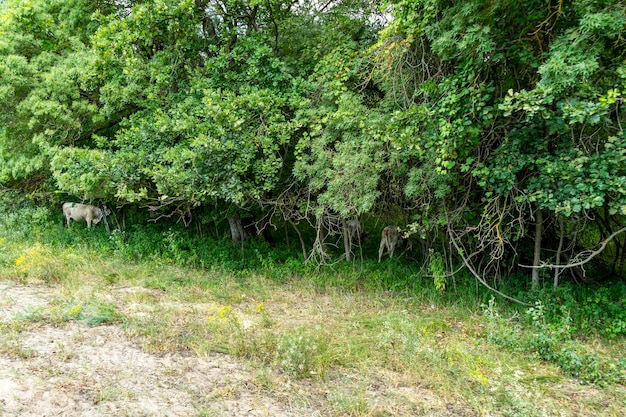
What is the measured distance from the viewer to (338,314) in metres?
5.51

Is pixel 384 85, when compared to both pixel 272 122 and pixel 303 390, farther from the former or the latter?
pixel 303 390

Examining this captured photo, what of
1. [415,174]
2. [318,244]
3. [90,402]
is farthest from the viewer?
[318,244]

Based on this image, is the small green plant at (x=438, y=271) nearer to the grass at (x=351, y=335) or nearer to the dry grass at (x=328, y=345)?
the grass at (x=351, y=335)

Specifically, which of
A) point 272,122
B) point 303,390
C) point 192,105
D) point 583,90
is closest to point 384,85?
point 272,122

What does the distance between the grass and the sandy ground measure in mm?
110

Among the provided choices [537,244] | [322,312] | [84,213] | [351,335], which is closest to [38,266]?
[84,213]

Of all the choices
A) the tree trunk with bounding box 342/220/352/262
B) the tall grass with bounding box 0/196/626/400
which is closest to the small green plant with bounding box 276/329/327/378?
the tall grass with bounding box 0/196/626/400

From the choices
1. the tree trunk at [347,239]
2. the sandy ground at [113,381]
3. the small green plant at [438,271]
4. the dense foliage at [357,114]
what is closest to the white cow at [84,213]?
the dense foliage at [357,114]

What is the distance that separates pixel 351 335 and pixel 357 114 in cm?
302

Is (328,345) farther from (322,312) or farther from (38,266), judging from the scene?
(38,266)

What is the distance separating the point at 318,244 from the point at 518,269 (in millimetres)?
3344

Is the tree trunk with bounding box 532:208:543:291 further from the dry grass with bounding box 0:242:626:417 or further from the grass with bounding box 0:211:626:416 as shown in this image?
the dry grass with bounding box 0:242:626:417

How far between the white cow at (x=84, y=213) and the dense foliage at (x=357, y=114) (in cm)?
155

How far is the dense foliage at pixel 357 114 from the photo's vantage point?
424 cm
